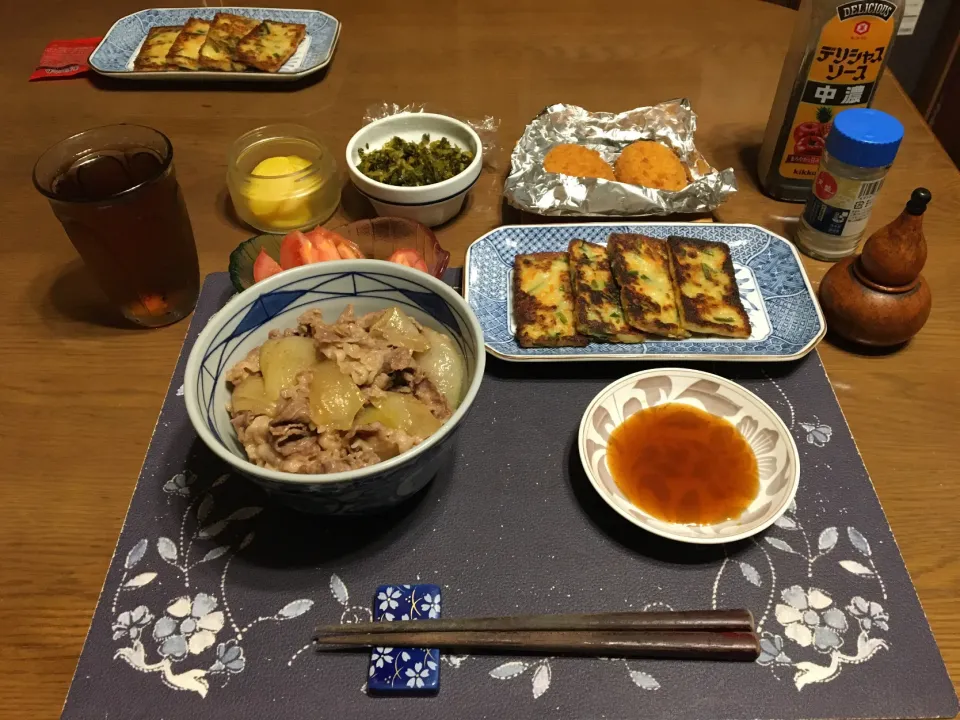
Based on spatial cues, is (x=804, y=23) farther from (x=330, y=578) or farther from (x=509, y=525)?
(x=330, y=578)

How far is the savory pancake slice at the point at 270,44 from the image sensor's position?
207 cm

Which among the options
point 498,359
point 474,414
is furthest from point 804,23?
point 474,414

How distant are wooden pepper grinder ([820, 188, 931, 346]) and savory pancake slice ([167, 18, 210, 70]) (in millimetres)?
1926

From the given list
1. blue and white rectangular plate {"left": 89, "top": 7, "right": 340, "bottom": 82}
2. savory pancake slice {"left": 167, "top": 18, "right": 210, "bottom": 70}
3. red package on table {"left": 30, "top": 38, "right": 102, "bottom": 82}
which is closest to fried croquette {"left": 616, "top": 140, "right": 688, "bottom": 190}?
blue and white rectangular plate {"left": 89, "top": 7, "right": 340, "bottom": 82}

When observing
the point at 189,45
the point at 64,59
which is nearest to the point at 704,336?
the point at 189,45

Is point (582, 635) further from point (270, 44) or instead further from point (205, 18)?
point (205, 18)

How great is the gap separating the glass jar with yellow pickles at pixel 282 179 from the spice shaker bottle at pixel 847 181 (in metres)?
1.10

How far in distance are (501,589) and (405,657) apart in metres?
0.17

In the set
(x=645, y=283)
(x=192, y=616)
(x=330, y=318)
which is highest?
(x=330, y=318)

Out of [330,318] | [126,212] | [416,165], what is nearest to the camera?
[330,318]

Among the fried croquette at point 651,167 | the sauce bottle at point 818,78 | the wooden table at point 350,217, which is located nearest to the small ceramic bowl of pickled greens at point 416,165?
the wooden table at point 350,217

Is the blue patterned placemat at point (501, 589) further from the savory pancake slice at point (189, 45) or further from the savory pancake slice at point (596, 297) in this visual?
the savory pancake slice at point (189, 45)

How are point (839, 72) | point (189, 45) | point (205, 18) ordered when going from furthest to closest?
point (205, 18) → point (189, 45) → point (839, 72)

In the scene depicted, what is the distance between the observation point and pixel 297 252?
1272 mm
